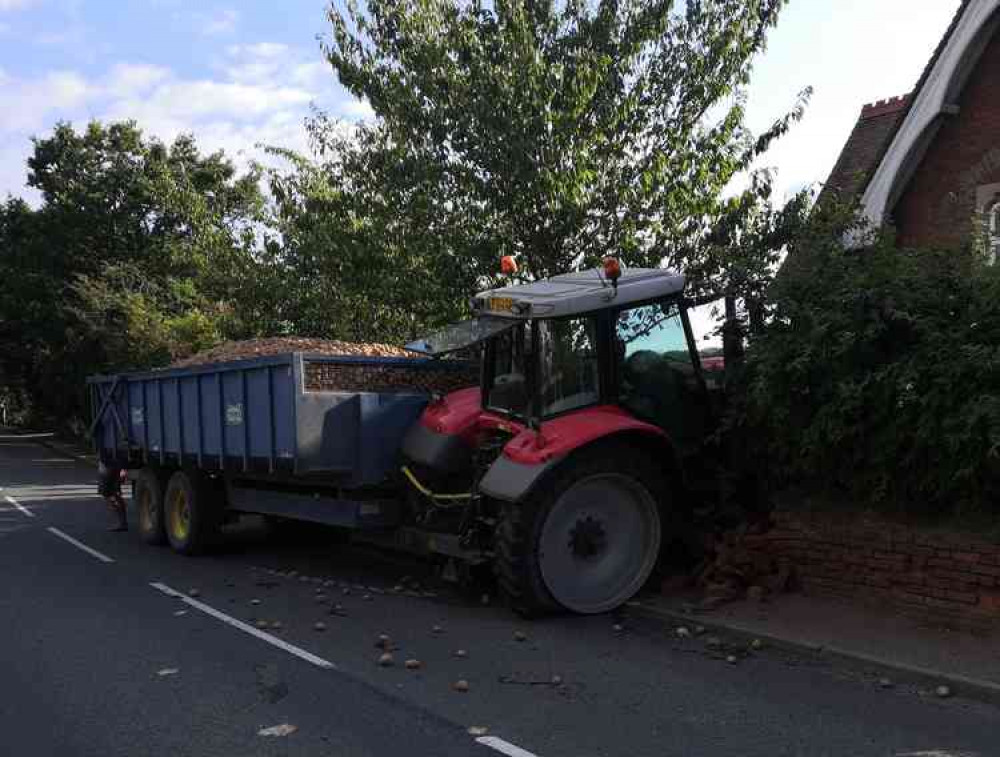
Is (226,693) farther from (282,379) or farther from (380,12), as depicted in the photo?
(380,12)

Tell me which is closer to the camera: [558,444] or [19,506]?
[558,444]

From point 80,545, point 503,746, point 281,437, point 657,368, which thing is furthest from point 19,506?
point 503,746

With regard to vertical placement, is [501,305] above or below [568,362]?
above

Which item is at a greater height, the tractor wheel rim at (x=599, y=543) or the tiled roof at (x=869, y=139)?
the tiled roof at (x=869, y=139)

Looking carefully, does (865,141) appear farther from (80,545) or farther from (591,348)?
(80,545)

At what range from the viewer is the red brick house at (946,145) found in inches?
500

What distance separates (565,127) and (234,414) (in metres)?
4.84

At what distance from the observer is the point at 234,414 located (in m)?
9.56

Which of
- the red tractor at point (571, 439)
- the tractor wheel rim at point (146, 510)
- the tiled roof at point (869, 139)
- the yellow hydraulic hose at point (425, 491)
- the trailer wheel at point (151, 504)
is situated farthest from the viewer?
the tiled roof at point (869, 139)

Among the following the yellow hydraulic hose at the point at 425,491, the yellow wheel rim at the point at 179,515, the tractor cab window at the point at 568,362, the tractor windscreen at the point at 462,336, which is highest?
the tractor windscreen at the point at 462,336

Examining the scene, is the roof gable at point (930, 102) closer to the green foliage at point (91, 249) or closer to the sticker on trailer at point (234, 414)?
the sticker on trailer at point (234, 414)

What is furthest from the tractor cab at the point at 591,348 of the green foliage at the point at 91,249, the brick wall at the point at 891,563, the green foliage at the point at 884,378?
the green foliage at the point at 91,249

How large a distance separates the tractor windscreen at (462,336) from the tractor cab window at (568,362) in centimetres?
31

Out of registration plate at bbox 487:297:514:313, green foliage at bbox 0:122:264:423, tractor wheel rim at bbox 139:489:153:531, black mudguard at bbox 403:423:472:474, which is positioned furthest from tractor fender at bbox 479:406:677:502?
green foliage at bbox 0:122:264:423
